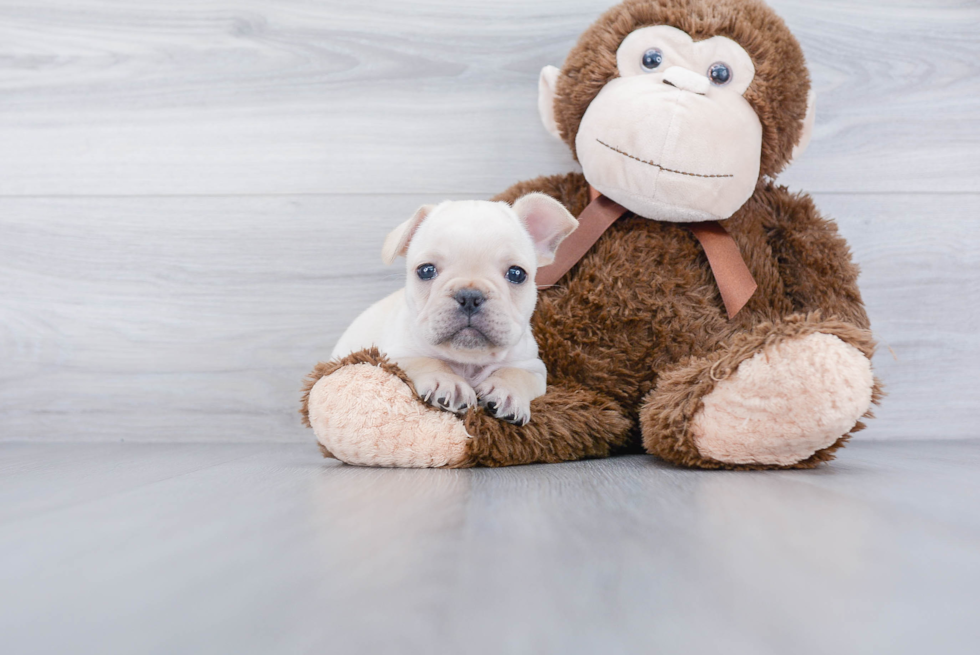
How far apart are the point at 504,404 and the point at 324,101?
791 millimetres

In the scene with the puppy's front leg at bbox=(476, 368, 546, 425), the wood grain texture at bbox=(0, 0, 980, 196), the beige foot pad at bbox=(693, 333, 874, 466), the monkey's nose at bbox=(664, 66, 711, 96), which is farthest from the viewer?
the wood grain texture at bbox=(0, 0, 980, 196)

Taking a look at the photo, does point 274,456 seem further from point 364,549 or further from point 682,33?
point 682,33

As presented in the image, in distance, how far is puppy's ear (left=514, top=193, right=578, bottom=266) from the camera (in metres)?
0.97

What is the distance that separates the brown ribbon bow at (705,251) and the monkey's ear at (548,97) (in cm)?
15

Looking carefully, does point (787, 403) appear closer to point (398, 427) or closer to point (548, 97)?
point (398, 427)

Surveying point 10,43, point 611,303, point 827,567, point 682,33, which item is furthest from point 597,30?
point 10,43

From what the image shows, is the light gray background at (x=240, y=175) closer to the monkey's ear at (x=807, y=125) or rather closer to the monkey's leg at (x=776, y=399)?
the monkey's ear at (x=807, y=125)

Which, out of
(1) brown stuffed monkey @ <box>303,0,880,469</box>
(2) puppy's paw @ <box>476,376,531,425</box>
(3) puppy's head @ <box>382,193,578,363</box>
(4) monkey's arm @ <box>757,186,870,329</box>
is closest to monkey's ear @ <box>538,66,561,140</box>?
(1) brown stuffed monkey @ <box>303,0,880,469</box>

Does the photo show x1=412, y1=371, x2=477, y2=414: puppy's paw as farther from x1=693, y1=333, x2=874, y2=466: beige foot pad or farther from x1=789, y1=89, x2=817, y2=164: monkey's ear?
x1=789, y1=89, x2=817, y2=164: monkey's ear

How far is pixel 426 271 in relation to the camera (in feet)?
3.01

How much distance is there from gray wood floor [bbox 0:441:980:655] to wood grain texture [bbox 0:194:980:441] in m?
0.57

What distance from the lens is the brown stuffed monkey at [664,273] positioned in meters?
0.84

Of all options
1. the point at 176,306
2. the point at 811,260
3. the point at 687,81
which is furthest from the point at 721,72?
the point at 176,306

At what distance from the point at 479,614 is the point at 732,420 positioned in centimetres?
53
